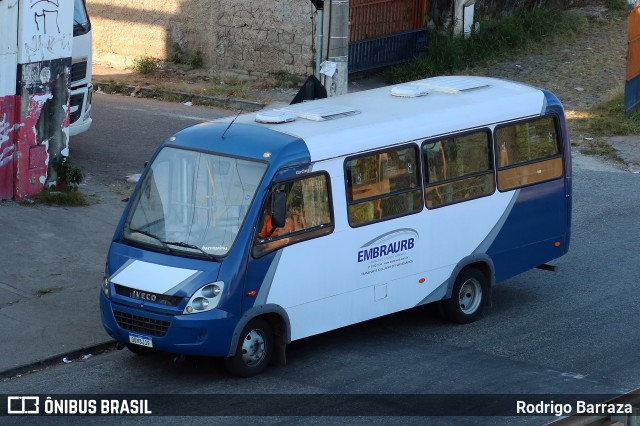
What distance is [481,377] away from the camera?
1009 cm

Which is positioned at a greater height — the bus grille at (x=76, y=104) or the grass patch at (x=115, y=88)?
the bus grille at (x=76, y=104)

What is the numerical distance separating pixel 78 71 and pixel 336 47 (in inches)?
183

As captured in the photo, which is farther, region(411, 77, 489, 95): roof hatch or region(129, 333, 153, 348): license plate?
region(411, 77, 489, 95): roof hatch

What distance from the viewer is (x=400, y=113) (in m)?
11.1

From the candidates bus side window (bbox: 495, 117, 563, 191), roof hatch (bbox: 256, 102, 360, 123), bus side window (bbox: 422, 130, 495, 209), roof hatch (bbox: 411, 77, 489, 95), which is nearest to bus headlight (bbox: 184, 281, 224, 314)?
roof hatch (bbox: 256, 102, 360, 123)

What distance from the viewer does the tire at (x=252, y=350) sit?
32.2 ft

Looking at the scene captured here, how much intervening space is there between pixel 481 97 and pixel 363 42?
35.7 feet

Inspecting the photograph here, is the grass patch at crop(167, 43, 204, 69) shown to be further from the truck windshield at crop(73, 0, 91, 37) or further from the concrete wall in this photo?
the truck windshield at crop(73, 0, 91, 37)

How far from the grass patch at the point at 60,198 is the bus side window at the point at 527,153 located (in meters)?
6.07

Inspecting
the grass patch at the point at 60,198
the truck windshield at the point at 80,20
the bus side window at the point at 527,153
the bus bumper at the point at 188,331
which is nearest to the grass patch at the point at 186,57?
the truck windshield at the point at 80,20

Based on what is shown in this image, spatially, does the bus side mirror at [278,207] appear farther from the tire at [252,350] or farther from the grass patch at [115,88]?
the grass patch at [115,88]

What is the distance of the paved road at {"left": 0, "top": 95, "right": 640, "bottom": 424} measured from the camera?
9.84 meters

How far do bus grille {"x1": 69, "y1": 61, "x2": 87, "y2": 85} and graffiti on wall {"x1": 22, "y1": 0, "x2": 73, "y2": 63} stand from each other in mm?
1352

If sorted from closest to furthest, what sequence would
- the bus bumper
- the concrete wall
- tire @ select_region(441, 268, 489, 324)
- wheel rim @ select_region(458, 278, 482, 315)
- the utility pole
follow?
the bus bumper < tire @ select_region(441, 268, 489, 324) < wheel rim @ select_region(458, 278, 482, 315) < the utility pole < the concrete wall
